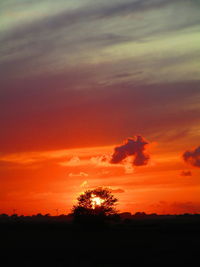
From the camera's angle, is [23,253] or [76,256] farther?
[23,253]

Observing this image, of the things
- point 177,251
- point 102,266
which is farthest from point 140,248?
point 102,266

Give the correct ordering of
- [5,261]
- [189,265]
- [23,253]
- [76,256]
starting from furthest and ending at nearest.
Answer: [23,253] < [76,256] < [5,261] < [189,265]

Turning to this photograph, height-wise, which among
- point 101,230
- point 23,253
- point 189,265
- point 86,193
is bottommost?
point 189,265

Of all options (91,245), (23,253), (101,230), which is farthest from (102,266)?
(101,230)

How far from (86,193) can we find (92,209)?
425cm

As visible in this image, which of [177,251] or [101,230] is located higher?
[101,230]

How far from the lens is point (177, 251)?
219ft

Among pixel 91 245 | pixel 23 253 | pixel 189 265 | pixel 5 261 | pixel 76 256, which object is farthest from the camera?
pixel 91 245

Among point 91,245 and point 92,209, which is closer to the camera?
point 91,245

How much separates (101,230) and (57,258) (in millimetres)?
62282

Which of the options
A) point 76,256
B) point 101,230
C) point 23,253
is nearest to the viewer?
point 76,256

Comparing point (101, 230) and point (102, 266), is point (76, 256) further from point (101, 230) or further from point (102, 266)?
point (101, 230)

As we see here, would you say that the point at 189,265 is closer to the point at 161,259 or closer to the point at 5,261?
the point at 161,259

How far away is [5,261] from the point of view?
56.1 metres
